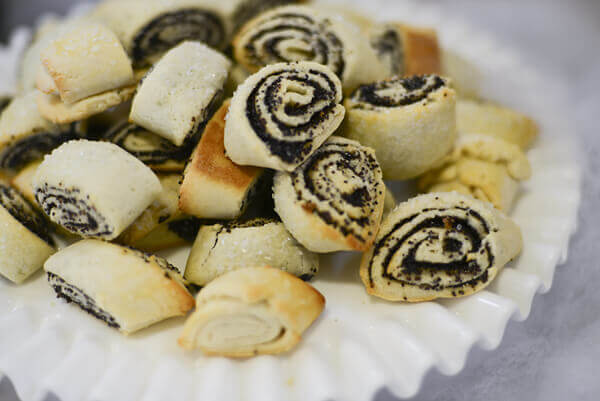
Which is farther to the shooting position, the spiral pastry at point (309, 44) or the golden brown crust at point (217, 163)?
the spiral pastry at point (309, 44)

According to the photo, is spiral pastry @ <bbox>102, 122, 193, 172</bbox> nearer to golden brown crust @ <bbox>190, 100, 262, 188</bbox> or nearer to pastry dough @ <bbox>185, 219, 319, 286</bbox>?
golden brown crust @ <bbox>190, 100, 262, 188</bbox>

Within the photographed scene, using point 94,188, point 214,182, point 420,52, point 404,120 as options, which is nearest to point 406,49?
point 420,52

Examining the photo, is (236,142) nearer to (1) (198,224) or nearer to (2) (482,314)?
(1) (198,224)

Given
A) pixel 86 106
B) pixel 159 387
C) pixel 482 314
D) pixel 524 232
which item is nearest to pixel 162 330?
pixel 159 387

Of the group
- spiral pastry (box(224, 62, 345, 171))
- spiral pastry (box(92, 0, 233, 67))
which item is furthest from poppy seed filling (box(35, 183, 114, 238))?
spiral pastry (box(92, 0, 233, 67))

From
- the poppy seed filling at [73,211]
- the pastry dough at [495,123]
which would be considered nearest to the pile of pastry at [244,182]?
the poppy seed filling at [73,211]

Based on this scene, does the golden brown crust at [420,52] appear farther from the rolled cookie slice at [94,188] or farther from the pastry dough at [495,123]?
the rolled cookie slice at [94,188]

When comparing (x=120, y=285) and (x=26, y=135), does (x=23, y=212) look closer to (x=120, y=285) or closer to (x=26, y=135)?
(x=26, y=135)
